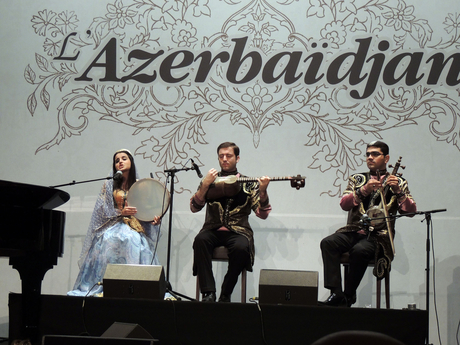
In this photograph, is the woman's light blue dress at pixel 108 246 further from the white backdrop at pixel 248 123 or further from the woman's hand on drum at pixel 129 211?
the white backdrop at pixel 248 123

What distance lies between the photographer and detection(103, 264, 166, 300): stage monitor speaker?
3404mm

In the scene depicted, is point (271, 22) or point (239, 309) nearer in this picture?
point (239, 309)

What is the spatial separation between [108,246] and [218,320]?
52.8 inches

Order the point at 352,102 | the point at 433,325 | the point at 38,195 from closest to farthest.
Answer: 1. the point at 38,195
2. the point at 433,325
3. the point at 352,102

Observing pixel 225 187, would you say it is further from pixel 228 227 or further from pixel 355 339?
pixel 355 339

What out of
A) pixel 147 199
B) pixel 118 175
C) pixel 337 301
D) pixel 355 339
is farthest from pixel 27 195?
Answer: pixel 355 339

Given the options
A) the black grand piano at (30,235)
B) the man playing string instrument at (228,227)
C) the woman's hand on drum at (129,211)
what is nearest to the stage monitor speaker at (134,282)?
the black grand piano at (30,235)

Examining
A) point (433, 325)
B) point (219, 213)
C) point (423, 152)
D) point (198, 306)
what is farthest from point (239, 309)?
point (423, 152)

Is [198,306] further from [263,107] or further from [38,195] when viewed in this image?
[263,107]

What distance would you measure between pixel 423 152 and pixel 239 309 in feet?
8.71

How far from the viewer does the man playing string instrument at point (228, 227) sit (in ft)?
12.9

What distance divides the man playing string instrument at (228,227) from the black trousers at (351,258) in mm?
538

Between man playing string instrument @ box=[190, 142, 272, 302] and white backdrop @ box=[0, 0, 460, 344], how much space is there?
2.80 ft

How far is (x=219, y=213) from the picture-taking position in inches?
165
